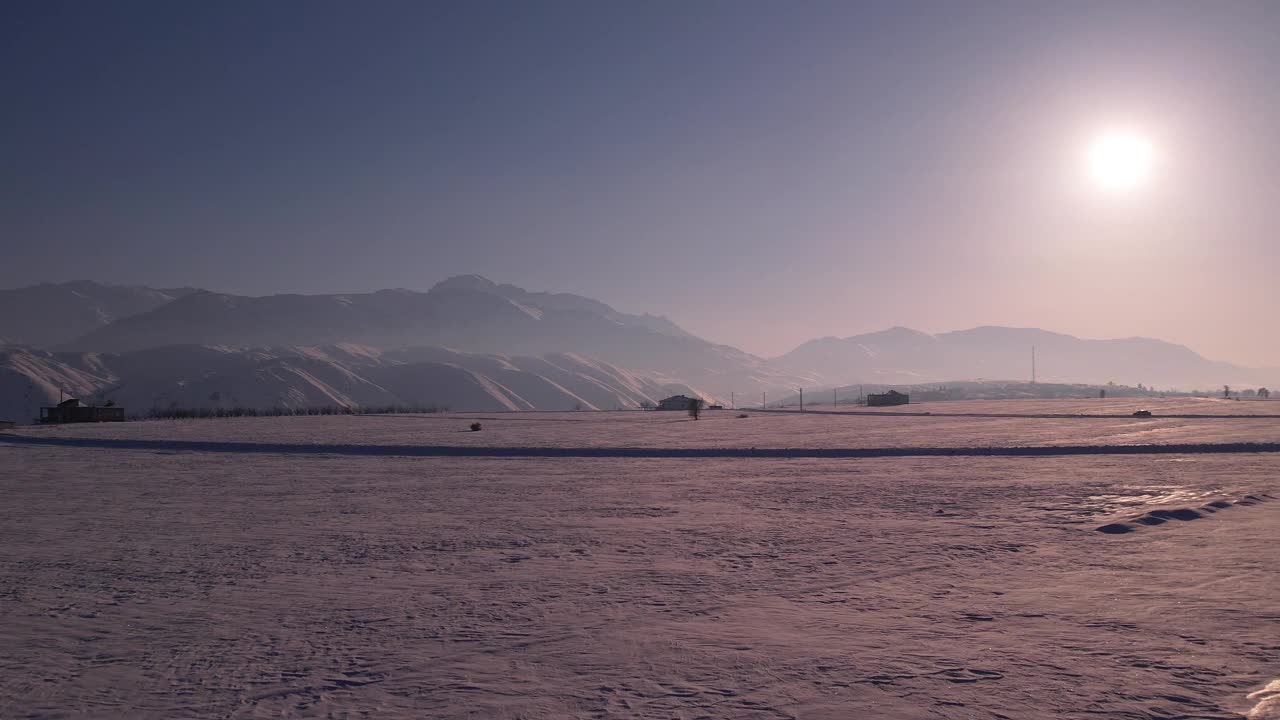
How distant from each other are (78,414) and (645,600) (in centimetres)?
4740

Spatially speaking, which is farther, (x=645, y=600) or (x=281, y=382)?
(x=281, y=382)

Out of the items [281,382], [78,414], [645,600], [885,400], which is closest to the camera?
[645,600]

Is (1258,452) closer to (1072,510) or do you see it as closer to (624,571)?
(1072,510)

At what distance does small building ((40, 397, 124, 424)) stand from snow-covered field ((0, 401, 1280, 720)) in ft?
103

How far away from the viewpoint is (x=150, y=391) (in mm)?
114188

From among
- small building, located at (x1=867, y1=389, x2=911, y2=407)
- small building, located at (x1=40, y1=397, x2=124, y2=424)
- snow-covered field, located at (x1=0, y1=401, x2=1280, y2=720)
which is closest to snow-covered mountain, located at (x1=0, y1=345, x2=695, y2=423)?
small building, located at (x1=40, y1=397, x2=124, y2=424)

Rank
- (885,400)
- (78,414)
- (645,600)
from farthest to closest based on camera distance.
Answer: (885,400)
(78,414)
(645,600)

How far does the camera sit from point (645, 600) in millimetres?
7457

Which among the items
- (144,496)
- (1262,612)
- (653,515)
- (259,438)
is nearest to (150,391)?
(259,438)

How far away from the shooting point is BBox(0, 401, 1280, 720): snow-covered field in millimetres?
5141

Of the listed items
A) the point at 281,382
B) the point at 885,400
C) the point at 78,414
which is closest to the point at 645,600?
the point at 78,414

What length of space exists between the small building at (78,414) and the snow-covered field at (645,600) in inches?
1239

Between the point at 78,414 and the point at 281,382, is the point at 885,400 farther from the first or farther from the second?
the point at 281,382

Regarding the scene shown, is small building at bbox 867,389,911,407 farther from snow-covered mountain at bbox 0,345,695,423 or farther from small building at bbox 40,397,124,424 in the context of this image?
snow-covered mountain at bbox 0,345,695,423
